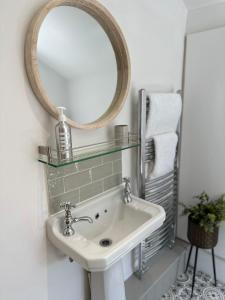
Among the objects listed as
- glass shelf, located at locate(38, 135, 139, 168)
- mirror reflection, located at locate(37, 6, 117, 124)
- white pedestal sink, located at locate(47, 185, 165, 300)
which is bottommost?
white pedestal sink, located at locate(47, 185, 165, 300)

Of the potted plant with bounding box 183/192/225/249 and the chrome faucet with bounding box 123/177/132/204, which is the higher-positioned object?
the chrome faucet with bounding box 123/177/132/204

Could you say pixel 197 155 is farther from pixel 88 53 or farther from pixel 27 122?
pixel 27 122

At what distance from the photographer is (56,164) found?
89cm

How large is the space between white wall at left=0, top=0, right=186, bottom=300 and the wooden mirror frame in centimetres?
4

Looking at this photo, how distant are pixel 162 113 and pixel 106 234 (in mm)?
870

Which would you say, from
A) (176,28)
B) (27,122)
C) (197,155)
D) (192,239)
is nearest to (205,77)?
(176,28)

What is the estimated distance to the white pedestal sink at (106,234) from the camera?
2.89 ft

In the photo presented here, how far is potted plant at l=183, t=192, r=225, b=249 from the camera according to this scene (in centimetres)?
156

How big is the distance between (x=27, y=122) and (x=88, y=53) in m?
0.52

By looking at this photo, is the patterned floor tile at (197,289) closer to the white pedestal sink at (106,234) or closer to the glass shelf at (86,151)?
the white pedestal sink at (106,234)

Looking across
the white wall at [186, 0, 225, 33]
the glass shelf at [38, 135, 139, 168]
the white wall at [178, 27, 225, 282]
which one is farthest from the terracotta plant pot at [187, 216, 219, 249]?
the white wall at [186, 0, 225, 33]

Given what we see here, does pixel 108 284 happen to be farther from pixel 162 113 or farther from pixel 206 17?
pixel 206 17

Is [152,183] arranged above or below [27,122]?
below

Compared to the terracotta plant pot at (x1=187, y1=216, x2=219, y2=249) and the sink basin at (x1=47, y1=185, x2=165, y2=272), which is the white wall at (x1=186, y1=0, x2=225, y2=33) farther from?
the terracotta plant pot at (x1=187, y1=216, x2=219, y2=249)
